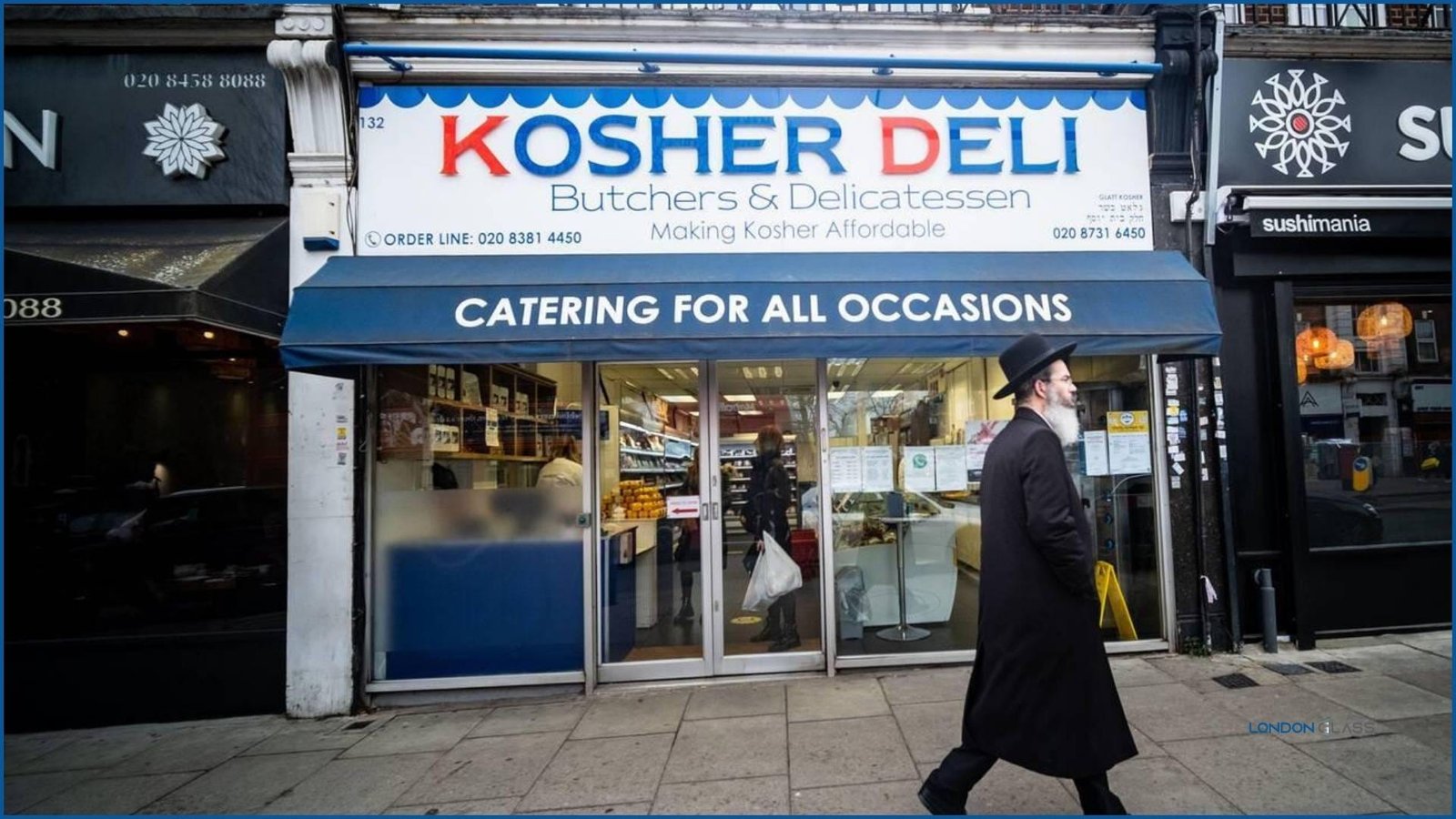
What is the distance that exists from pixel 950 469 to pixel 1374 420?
148 inches

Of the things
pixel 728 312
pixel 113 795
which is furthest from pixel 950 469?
pixel 113 795

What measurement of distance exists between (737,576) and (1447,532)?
584 cm

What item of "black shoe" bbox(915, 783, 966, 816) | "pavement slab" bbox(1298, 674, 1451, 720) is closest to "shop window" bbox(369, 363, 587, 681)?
"black shoe" bbox(915, 783, 966, 816)

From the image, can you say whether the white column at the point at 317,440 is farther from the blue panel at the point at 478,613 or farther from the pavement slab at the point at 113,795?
the pavement slab at the point at 113,795

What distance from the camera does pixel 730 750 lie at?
396cm

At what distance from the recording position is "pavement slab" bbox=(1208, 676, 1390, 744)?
3.88 m

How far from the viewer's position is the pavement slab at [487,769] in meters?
3.61

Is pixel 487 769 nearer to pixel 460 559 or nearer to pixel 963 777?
pixel 460 559

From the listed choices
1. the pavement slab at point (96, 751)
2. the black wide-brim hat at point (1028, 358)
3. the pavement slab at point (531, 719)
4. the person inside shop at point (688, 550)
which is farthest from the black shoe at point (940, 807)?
the pavement slab at point (96, 751)

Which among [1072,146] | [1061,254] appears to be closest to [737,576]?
[1061,254]

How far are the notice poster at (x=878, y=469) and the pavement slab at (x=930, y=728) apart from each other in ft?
5.30

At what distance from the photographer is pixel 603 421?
5395 millimetres

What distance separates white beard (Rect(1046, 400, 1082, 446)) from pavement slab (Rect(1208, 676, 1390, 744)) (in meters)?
2.41

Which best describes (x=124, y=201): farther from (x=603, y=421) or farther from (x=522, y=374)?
(x=603, y=421)
